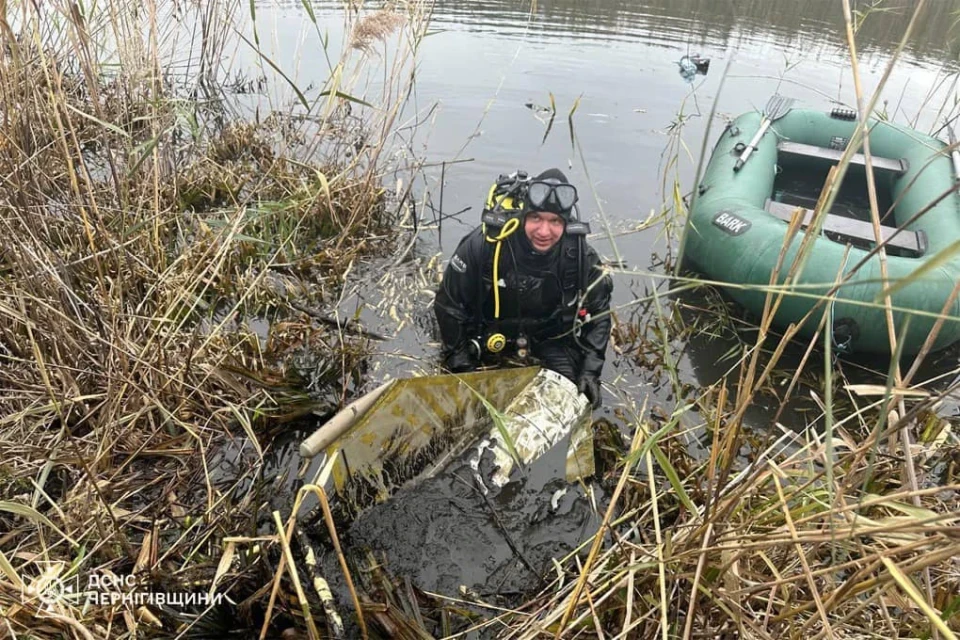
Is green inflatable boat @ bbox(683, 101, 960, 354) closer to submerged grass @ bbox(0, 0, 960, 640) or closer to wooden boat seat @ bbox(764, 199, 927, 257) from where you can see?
wooden boat seat @ bbox(764, 199, 927, 257)

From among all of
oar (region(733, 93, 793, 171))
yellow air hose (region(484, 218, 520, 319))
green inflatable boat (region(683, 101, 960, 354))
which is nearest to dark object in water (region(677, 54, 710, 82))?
oar (region(733, 93, 793, 171))

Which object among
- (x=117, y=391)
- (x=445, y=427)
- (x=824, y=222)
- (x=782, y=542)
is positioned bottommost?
(x=445, y=427)

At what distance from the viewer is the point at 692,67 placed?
29.3 feet

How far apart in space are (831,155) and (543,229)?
12.7 ft

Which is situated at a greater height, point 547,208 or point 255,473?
point 547,208

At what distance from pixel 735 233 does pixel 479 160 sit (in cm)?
341

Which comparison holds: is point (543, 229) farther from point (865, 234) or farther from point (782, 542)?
point (865, 234)

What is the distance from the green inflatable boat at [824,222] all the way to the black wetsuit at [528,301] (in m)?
0.69

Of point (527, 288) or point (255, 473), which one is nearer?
point (255, 473)

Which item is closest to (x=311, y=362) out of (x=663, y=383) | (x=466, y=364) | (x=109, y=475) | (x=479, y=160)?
(x=466, y=364)

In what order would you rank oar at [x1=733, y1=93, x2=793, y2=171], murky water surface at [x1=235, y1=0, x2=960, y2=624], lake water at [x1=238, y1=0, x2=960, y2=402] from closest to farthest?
1. murky water surface at [x1=235, y1=0, x2=960, y2=624]
2. lake water at [x1=238, y1=0, x2=960, y2=402]
3. oar at [x1=733, y1=93, x2=793, y2=171]

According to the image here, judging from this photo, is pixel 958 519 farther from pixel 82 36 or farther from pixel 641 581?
pixel 82 36

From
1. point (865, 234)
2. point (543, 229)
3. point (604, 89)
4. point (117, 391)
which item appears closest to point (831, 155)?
point (865, 234)

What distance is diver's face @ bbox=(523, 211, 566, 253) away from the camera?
123 inches
